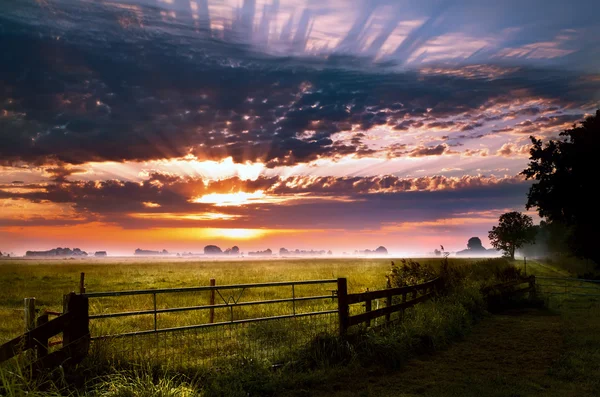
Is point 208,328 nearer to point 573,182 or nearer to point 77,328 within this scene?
point 77,328

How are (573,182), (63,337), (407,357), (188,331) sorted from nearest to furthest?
(63,337) < (188,331) < (407,357) < (573,182)

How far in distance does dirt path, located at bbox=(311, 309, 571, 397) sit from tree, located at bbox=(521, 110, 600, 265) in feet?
95.2

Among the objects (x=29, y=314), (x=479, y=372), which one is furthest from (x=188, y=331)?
(x=479, y=372)

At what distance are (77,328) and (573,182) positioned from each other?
41.5 m

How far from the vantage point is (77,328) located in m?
8.18

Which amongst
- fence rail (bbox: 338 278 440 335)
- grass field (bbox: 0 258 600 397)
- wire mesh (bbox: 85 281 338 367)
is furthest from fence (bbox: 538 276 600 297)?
fence rail (bbox: 338 278 440 335)

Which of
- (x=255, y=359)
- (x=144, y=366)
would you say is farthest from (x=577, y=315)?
(x=144, y=366)

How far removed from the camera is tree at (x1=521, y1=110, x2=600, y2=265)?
39281mm

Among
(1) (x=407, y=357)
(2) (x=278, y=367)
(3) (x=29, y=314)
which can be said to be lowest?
(1) (x=407, y=357)

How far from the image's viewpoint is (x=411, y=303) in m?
14.7

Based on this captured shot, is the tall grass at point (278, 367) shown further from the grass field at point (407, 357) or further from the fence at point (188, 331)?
the fence at point (188, 331)

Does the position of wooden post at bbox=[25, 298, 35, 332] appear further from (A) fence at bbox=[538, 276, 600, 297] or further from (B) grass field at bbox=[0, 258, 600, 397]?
(A) fence at bbox=[538, 276, 600, 297]

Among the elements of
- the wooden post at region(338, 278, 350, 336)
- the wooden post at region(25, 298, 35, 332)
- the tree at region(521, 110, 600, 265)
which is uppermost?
the tree at region(521, 110, 600, 265)

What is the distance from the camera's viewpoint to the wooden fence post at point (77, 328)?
807 centimetres
